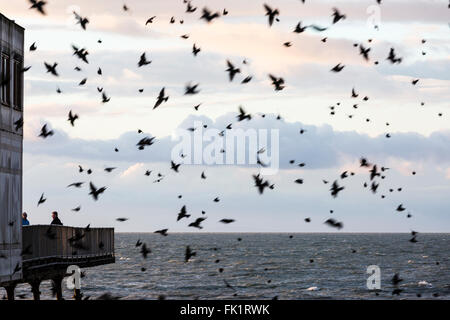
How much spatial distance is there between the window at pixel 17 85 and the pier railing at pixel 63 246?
4.66 meters

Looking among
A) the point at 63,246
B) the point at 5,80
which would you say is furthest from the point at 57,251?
the point at 5,80

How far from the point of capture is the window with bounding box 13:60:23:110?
103 ft

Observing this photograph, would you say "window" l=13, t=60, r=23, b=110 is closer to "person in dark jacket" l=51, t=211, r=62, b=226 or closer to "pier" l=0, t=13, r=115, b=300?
"pier" l=0, t=13, r=115, b=300

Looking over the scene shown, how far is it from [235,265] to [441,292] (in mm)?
47730

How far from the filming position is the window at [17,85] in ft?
103

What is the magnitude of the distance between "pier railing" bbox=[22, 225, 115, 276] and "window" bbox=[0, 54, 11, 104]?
16.7 feet

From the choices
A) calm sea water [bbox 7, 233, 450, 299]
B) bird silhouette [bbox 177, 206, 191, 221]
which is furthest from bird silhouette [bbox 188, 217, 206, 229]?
calm sea water [bbox 7, 233, 450, 299]

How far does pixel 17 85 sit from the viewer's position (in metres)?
31.9

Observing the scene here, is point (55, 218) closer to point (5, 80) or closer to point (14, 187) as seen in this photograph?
point (14, 187)

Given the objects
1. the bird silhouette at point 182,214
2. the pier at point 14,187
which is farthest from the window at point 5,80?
the bird silhouette at point 182,214

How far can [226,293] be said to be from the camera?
3157 inches

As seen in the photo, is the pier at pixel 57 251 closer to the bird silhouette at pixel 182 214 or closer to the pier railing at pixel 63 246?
the pier railing at pixel 63 246
